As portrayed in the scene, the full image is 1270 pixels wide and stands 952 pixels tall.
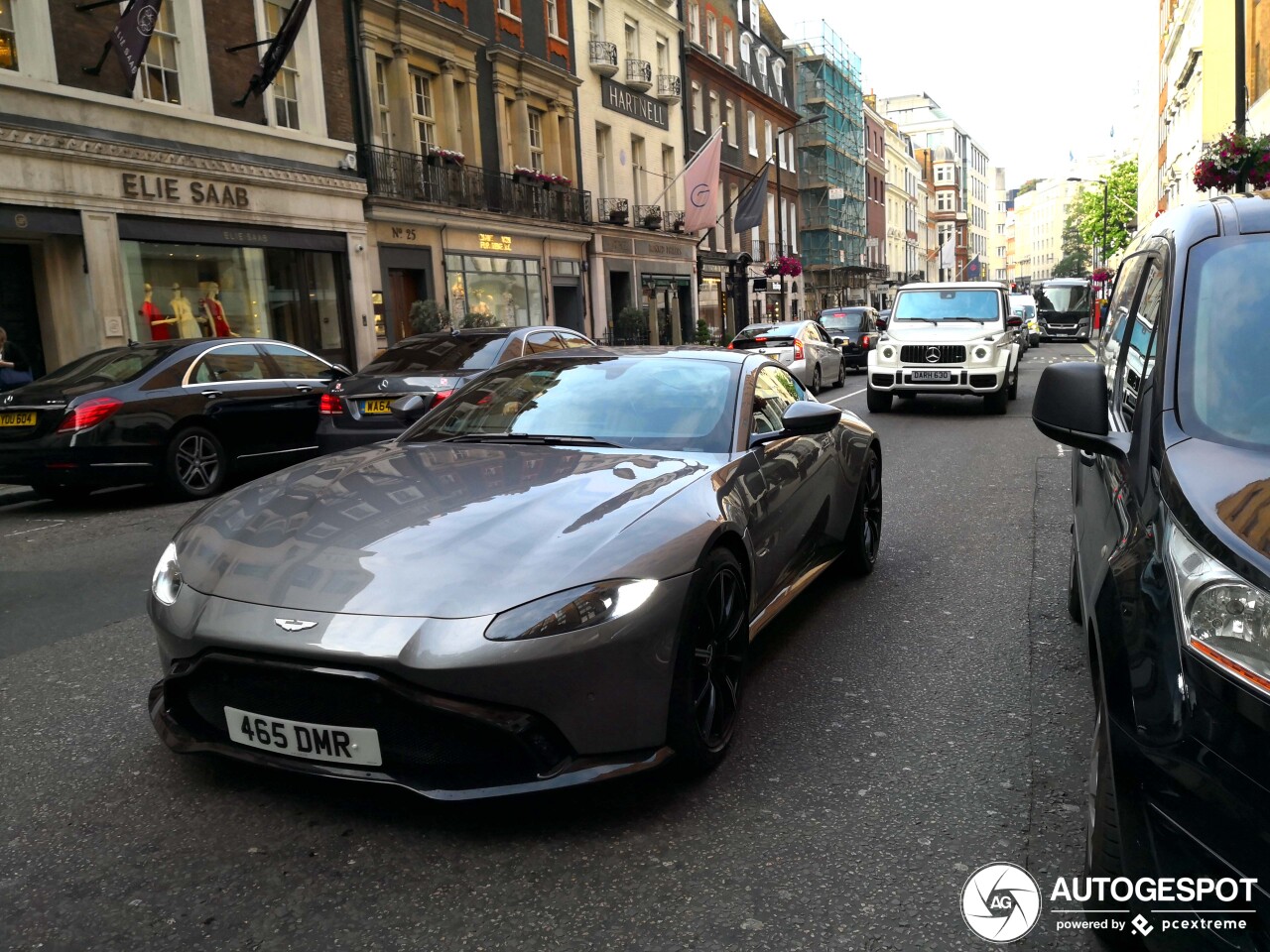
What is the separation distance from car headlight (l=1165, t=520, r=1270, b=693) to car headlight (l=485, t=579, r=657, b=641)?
54.7 inches

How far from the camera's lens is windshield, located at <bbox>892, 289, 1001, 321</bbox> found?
15.6 metres

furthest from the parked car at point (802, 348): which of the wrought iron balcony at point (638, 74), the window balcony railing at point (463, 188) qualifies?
the wrought iron balcony at point (638, 74)

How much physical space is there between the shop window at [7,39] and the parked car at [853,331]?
1854 centimetres

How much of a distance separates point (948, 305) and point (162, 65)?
43.7 ft

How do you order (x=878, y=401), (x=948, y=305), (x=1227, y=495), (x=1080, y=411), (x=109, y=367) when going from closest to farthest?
1. (x=1227, y=495)
2. (x=1080, y=411)
3. (x=109, y=367)
4. (x=878, y=401)
5. (x=948, y=305)

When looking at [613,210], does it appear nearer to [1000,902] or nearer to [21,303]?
[21,303]

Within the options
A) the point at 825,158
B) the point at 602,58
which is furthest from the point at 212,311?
the point at 825,158

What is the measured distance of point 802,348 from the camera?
19.4 m

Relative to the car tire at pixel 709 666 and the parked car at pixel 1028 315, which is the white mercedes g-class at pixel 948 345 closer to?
the parked car at pixel 1028 315

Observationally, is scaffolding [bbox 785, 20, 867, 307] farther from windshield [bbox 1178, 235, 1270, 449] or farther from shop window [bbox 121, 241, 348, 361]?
windshield [bbox 1178, 235, 1270, 449]

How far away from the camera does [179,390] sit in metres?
9.45

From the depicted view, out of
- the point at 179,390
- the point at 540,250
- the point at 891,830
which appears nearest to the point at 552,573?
the point at 891,830

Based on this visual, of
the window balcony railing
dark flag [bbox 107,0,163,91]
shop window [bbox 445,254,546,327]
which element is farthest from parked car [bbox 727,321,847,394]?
dark flag [bbox 107,0,163,91]

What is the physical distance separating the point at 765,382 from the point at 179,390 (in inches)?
262
